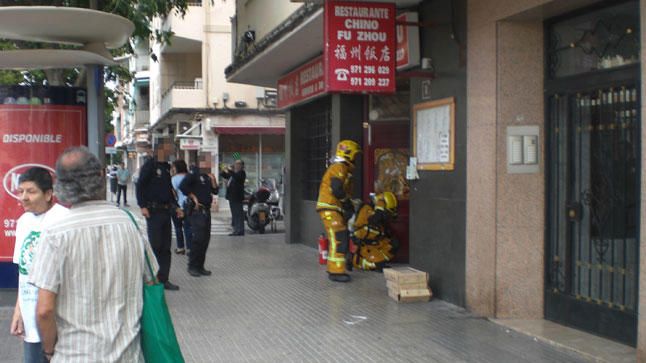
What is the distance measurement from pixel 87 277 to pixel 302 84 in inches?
401

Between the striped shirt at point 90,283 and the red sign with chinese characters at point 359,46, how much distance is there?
4.69 m

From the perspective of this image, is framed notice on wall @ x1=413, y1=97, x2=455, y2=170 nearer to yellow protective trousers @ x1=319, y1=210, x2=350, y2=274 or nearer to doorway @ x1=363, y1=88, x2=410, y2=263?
yellow protective trousers @ x1=319, y1=210, x2=350, y2=274

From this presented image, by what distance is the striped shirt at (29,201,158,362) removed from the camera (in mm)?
2934

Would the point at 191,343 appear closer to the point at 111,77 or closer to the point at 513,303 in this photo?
the point at 513,303

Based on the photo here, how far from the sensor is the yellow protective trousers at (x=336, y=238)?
A: 31.4 feet

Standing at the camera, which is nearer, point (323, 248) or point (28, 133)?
point (28, 133)

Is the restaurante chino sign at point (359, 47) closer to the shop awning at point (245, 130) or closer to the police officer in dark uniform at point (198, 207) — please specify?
the police officer in dark uniform at point (198, 207)

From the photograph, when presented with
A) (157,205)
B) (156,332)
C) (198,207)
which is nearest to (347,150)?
(198,207)

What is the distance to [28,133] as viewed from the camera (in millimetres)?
7922

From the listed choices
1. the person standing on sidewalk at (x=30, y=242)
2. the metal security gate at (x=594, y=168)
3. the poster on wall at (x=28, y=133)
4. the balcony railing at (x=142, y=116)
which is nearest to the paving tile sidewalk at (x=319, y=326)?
the metal security gate at (x=594, y=168)

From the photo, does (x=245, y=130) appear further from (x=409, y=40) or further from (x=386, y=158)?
(x=409, y=40)

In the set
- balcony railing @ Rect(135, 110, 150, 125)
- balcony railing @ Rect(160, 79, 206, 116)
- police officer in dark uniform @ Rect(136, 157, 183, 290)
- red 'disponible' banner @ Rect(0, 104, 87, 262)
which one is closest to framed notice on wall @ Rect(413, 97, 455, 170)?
police officer in dark uniform @ Rect(136, 157, 183, 290)

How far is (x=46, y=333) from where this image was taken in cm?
295

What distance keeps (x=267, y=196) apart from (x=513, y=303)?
1063 cm
